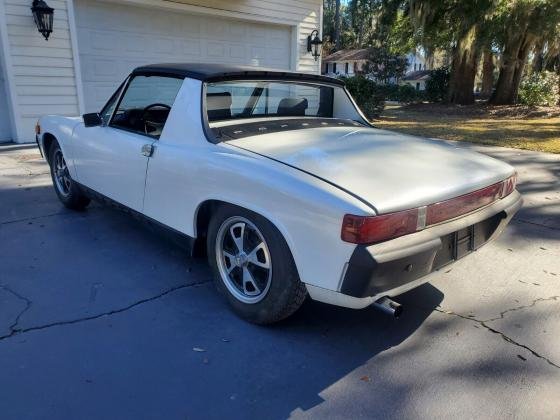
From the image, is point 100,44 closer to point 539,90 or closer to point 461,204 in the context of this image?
point 461,204

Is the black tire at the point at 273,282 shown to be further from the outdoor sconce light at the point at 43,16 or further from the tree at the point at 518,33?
the tree at the point at 518,33

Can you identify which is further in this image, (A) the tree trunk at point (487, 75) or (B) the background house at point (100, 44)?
(A) the tree trunk at point (487, 75)

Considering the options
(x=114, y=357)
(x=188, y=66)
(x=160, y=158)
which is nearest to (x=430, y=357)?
(x=114, y=357)

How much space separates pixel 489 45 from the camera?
17.9 metres

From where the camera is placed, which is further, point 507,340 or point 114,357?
point 507,340

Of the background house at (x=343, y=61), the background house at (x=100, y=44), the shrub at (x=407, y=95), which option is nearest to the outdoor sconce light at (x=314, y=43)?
the background house at (x=100, y=44)

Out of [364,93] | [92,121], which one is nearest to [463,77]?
[364,93]

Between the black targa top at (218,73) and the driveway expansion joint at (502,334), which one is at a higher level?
the black targa top at (218,73)

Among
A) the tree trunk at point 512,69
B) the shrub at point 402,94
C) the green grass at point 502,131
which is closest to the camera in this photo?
the green grass at point 502,131

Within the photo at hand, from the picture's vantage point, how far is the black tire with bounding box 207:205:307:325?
2.47 metres

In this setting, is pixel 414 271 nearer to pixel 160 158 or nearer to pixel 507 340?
pixel 507 340

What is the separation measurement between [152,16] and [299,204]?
8.96m

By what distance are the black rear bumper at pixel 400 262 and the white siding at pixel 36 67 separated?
27.4 ft

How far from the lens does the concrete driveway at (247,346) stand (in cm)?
215
